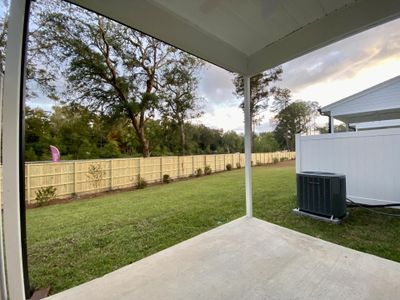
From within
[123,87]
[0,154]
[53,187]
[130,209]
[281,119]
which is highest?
[123,87]

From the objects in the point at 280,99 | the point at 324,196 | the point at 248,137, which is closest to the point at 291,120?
the point at 280,99

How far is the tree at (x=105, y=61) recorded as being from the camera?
560cm

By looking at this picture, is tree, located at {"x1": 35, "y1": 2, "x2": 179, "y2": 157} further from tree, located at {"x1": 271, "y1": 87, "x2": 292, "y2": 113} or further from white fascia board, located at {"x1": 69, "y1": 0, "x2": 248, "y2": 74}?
tree, located at {"x1": 271, "y1": 87, "x2": 292, "y2": 113}

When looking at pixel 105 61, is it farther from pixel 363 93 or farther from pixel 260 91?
pixel 363 93

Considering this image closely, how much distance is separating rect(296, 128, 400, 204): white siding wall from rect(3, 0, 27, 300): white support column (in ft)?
14.7

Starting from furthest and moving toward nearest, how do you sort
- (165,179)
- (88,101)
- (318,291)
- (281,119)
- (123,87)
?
1. (281,119)
2. (165,179)
3. (123,87)
4. (88,101)
5. (318,291)

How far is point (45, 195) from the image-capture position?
16.4 ft

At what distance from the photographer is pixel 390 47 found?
3.58m

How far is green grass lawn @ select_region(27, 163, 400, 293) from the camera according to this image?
2.12 metres

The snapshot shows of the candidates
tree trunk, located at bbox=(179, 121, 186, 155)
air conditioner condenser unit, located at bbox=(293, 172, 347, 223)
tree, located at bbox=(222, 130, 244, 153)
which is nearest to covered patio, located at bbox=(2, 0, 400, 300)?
air conditioner condenser unit, located at bbox=(293, 172, 347, 223)

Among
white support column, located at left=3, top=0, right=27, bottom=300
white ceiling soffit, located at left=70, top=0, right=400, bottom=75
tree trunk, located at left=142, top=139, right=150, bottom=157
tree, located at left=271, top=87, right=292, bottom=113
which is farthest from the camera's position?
tree, located at left=271, top=87, right=292, bottom=113

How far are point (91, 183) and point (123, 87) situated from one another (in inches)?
146

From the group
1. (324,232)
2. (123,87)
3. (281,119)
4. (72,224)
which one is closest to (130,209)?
(72,224)

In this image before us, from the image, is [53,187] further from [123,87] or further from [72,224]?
[123,87]
